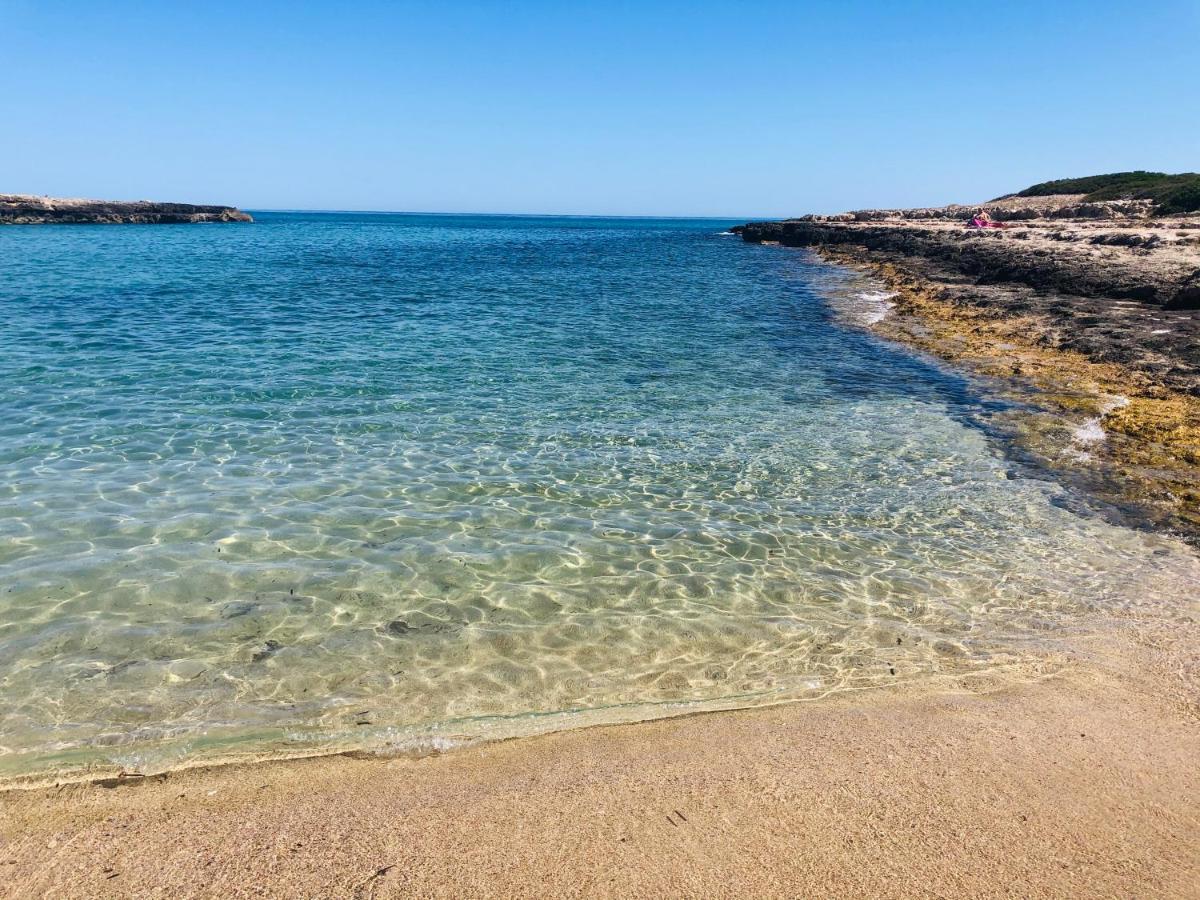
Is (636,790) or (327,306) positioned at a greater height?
(327,306)

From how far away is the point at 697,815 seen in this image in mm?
4250

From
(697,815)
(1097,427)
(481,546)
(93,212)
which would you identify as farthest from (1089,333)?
(93,212)

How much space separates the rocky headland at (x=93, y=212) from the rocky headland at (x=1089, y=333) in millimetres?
104263

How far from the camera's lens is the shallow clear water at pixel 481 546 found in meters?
5.67

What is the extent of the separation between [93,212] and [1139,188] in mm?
121199

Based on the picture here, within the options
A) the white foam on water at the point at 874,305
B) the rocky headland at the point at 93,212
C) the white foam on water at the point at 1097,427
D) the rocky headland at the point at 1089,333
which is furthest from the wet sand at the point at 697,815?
the rocky headland at the point at 93,212

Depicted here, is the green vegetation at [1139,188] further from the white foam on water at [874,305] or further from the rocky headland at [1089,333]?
the white foam on water at [874,305]

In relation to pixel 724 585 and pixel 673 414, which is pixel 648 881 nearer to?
pixel 724 585

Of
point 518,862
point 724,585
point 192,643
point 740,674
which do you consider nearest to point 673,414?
point 724,585

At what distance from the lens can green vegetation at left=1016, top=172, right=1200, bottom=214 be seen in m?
45.3

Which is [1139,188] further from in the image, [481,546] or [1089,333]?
[481,546]

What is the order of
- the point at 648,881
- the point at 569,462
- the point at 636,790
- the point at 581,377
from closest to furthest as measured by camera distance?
the point at 648,881
the point at 636,790
the point at 569,462
the point at 581,377

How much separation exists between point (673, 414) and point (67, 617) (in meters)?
9.76

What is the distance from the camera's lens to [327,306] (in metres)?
26.8
